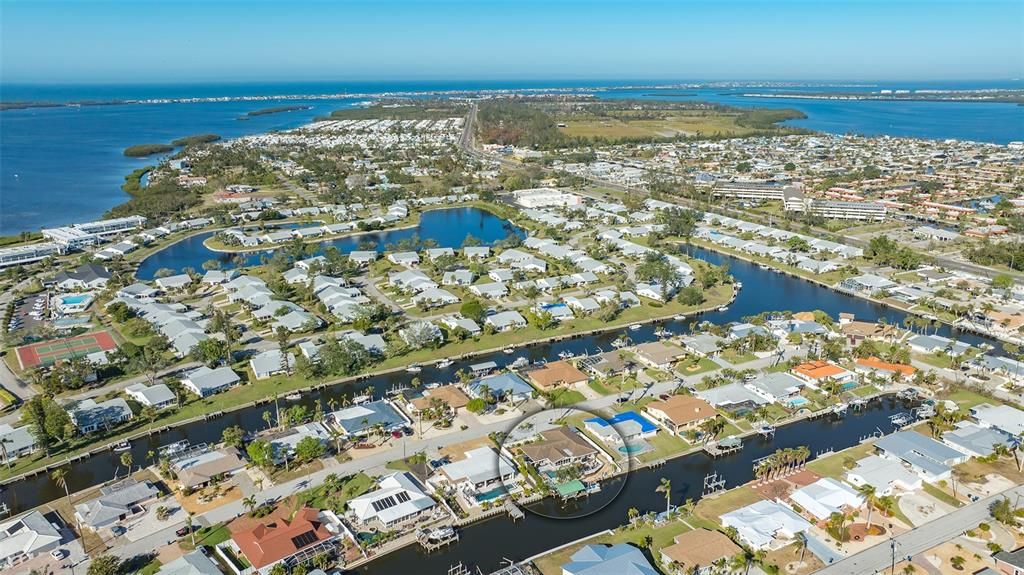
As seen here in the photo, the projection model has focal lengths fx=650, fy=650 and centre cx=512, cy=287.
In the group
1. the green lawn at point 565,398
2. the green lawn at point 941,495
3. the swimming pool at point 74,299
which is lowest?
the green lawn at point 941,495

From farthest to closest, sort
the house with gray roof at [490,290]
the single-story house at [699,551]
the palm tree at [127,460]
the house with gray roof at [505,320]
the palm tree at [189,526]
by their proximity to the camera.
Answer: the house with gray roof at [490,290], the house with gray roof at [505,320], the palm tree at [127,460], the palm tree at [189,526], the single-story house at [699,551]

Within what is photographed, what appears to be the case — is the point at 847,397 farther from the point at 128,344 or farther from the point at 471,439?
the point at 128,344

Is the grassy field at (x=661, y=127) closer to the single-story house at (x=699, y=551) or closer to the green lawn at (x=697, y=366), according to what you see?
the green lawn at (x=697, y=366)

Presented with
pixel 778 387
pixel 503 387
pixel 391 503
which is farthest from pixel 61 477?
pixel 778 387

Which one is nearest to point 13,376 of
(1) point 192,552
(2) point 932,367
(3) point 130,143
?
(1) point 192,552

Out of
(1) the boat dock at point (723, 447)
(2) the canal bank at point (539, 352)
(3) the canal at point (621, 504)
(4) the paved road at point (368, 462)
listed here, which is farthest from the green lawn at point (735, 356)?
(1) the boat dock at point (723, 447)

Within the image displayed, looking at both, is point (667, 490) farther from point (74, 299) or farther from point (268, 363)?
point (74, 299)
